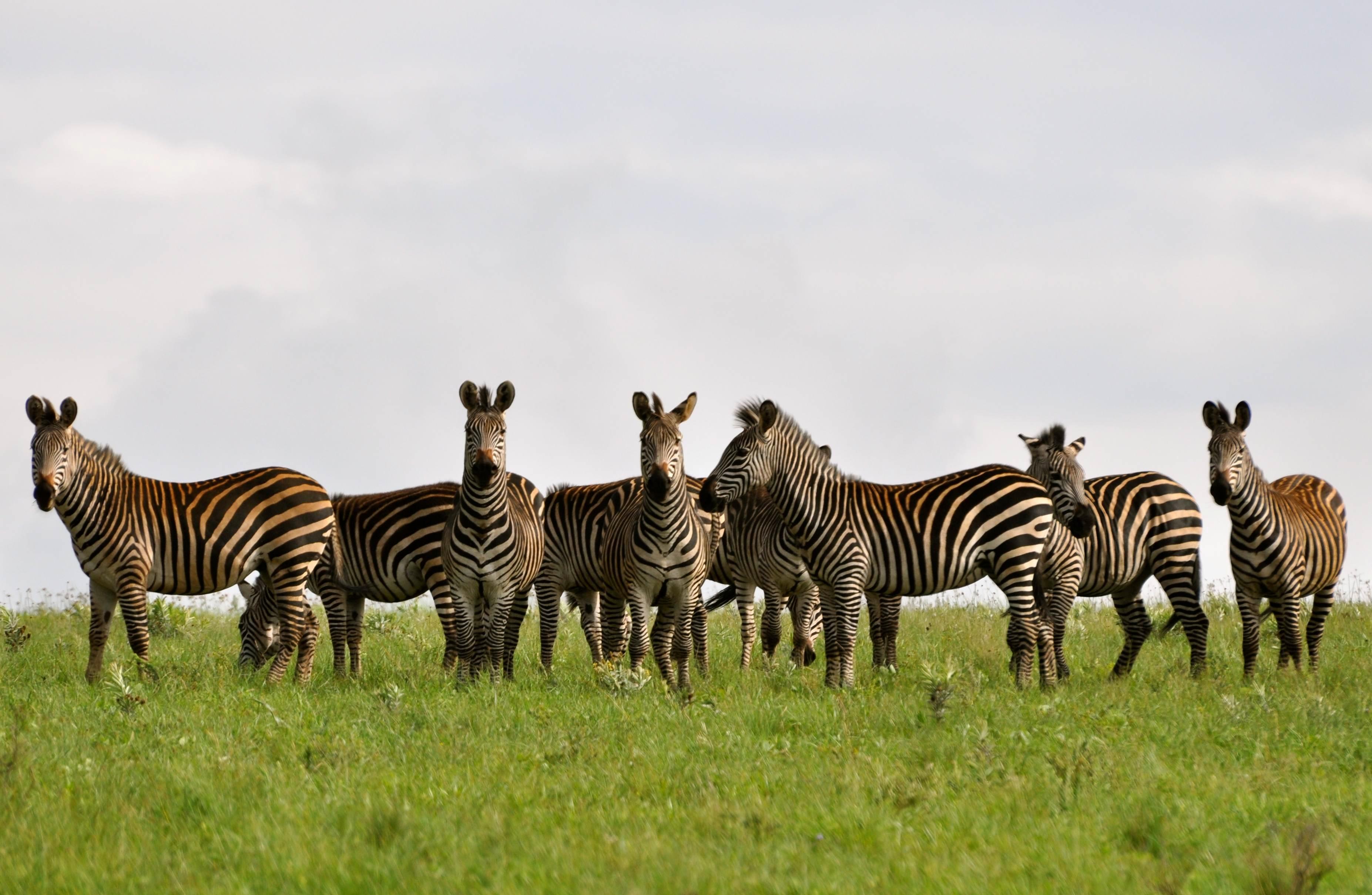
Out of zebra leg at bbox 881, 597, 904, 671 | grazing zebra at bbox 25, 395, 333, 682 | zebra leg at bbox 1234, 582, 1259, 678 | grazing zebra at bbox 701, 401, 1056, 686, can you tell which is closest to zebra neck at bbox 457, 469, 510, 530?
grazing zebra at bbox 25, 395, 333, 682

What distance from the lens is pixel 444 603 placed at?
1449 centimetres

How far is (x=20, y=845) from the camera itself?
718 centimetres

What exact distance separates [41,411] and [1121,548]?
1206cm

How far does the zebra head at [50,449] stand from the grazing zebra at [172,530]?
14 millimetres

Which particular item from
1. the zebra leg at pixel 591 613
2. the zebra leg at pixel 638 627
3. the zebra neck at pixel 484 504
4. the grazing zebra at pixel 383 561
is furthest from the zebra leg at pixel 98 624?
the zebra leg at pixel 638 627

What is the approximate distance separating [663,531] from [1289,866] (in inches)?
282

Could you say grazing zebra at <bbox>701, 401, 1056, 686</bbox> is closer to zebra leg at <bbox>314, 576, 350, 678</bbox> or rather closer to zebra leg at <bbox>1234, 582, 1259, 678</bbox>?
zebra leg at <bbox>1234, 582, 1259, 678</bbox>

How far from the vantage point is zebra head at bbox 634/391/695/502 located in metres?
12.2

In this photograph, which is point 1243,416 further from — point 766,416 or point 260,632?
point 260,632

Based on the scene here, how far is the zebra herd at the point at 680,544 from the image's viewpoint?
1286 centimetres

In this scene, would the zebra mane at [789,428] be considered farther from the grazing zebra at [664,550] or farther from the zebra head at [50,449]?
the zebra head at [50,449]

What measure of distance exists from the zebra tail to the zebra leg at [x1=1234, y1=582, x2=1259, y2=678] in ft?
21.1

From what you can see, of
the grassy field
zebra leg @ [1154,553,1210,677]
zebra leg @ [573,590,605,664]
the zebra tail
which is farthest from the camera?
the zebra tail

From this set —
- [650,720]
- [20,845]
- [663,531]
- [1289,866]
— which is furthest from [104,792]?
[1289,866]
